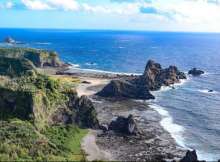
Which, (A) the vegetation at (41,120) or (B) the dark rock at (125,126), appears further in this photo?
(B) the dark rock at (125,126)

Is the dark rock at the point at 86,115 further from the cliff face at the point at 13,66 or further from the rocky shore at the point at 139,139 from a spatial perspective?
the cliff face at the point at 13,66

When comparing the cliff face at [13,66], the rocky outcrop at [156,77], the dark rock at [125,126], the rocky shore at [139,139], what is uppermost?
the cliff face at [13,66]

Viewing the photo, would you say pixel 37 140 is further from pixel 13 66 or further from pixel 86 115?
pixel 13 66

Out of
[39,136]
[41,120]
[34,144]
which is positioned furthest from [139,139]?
[34,144]

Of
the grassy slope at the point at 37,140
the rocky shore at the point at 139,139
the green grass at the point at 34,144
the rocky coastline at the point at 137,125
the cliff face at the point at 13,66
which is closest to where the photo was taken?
the green grass at the point at 34,144

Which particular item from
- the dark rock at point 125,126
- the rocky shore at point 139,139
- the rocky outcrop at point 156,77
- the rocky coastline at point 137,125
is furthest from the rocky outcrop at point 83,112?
the rocky outcrop at point 156,77

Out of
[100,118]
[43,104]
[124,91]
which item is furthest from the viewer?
[124,91]
